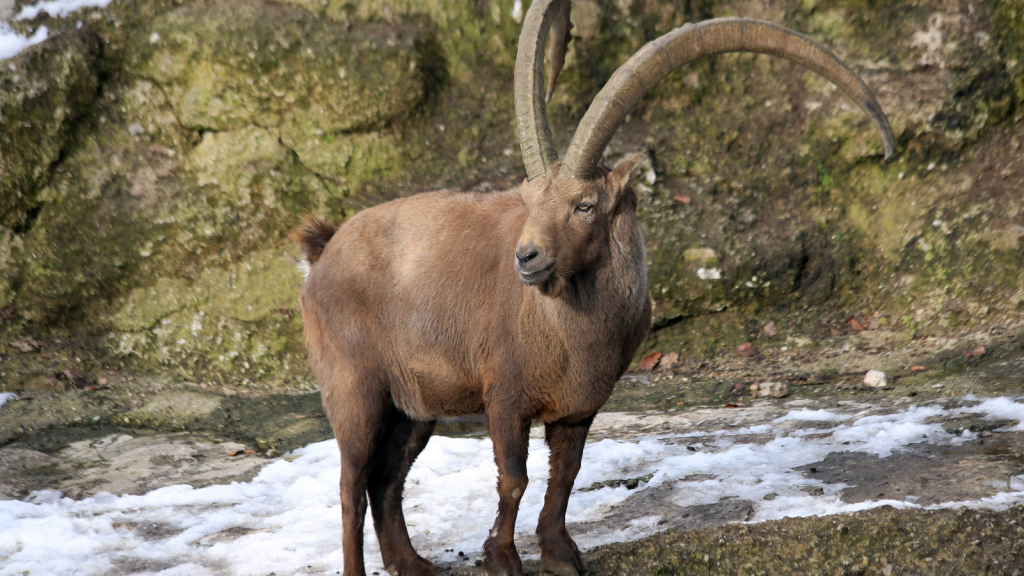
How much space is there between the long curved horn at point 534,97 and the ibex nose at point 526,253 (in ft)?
1.84

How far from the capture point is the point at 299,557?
201 inches

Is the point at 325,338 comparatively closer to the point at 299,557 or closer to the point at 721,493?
the point at 299,557

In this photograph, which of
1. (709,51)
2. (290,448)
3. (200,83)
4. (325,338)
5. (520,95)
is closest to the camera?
(709,51)

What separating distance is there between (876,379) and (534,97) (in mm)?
4781

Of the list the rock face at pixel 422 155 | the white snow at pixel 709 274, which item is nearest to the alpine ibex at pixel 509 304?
the white snow at pixel 709 274

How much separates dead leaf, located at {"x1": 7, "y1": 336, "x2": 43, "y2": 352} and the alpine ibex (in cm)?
509

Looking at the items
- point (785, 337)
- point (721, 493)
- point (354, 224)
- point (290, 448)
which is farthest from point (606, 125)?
point (785, 337)

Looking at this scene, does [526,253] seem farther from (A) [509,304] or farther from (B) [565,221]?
(A) [509,304]

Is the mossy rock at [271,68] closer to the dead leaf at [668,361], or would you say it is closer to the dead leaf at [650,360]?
the dead leaf at [650,360]

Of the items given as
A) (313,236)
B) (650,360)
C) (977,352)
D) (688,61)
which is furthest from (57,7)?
(977,352)

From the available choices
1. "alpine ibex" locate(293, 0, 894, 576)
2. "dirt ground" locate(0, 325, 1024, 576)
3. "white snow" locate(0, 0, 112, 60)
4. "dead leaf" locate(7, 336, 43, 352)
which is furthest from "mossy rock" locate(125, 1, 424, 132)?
"alpine ibex" locate(293, 0, 894, 576)

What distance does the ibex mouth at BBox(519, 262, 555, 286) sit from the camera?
4.02 m

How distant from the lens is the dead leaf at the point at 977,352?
7.33 metres

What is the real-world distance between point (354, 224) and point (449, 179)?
4.54 m
